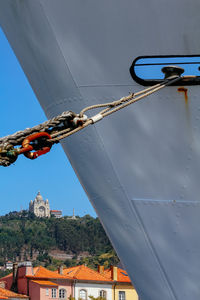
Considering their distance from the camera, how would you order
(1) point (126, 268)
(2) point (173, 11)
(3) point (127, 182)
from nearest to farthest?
(2) point (173, 11) < (3) point (127, 182) < (1) point (126, 268)

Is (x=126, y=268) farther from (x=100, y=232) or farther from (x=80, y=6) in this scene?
(x=100, y=232)

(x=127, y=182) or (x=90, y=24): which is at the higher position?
(x=90, y=24)

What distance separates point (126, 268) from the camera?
20.1 feet

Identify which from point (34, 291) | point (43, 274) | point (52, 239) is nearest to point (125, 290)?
point (43, 274)

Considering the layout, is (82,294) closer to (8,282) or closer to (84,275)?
(84,275)

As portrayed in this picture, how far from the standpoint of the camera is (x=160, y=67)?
5.64 m

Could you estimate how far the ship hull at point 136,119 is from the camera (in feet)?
18.0

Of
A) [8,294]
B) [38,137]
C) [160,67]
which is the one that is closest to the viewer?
[38,137]

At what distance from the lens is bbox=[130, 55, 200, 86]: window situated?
5551 mm

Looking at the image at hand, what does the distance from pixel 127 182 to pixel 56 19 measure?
1581 mm

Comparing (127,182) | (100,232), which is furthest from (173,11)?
(100,232)

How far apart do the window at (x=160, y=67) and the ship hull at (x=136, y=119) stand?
0.06 metres

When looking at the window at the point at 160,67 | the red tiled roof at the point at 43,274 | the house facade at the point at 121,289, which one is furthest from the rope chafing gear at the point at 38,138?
the house facade at the point at 121,289

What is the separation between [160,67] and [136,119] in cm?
51
